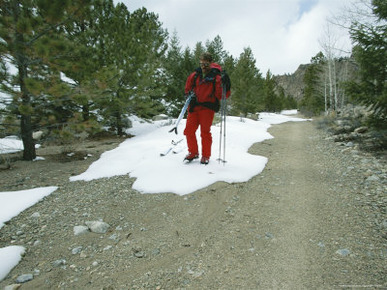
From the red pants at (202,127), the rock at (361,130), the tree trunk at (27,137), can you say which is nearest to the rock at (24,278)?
the red pants at (202,127)

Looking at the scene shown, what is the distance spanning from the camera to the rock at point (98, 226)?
2783 mm

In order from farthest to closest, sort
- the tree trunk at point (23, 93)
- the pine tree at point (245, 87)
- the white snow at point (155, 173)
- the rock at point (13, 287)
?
the pine tree at point (245, 87) → the tree trunk at point (23, 93) → the white snow at point (155, 173) → the rock at point (13, 287)

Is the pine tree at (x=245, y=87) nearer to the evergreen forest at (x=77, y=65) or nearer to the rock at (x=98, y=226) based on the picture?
the evergreen forest at (x=77, y=65)

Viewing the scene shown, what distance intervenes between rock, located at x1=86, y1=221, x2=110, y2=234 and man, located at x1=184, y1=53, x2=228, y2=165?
2233 millimetres

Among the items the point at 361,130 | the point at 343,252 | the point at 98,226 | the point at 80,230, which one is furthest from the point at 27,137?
the point at 361,130

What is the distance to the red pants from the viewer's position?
4428 millimetres

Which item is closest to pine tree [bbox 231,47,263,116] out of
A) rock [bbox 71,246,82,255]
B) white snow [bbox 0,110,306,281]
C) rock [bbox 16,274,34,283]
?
white snow [bbox 0,110,306,281]

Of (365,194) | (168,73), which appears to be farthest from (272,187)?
(168,73)

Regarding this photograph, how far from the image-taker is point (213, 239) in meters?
2.55

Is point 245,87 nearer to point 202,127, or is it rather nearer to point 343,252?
point 202,127

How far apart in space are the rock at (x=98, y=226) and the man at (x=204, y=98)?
2233mm

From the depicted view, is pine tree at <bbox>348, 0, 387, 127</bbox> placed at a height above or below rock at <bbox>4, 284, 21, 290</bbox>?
above

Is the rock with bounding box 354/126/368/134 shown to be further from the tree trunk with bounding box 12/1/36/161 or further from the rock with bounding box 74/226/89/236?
the tree trunk with bounding box 12/1/36/161

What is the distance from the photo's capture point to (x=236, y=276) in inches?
78.7
